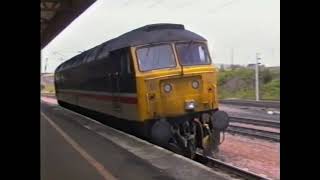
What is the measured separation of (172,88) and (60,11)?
910cm

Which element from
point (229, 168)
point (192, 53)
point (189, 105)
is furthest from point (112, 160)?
point (192, 53)

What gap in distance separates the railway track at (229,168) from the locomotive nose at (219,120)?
30.6 inches

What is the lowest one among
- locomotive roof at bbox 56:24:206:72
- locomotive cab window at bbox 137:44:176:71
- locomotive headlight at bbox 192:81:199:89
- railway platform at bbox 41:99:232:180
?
railway platform at bbox 41:99:232:180

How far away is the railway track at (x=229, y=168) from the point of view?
32.6ft

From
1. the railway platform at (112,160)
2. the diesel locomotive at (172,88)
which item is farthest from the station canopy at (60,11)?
the railway platform at (112,160)

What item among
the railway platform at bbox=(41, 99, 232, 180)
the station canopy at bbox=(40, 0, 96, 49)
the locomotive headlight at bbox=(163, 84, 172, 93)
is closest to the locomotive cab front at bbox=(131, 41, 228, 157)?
the locomotive headlight at bbox=(163, 84, 172, 93)

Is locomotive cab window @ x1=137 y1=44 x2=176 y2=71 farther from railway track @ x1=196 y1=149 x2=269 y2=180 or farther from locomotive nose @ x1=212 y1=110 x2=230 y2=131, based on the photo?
railway track @ x1=196 y1=149 x2=269 y2=180

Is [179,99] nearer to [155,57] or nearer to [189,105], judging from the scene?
[189,105]

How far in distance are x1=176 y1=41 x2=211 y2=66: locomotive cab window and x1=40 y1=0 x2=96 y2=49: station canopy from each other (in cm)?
454

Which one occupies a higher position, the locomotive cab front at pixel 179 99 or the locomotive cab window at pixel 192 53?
the locomotive cab window at pixel 192 53

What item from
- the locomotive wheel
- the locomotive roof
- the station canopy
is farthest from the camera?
the station canopy

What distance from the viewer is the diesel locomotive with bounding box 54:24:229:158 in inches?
523

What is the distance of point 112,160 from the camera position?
1145 centimetres

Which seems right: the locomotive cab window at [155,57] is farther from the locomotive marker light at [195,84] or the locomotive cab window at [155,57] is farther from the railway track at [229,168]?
the railway track at [229,168]
